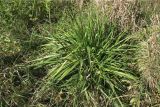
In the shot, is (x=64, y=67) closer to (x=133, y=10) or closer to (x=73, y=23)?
(x=73, y=23)

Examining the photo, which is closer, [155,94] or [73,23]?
[155,94]

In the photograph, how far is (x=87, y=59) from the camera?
4848mm

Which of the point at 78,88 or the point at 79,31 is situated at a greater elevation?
the point at 79,31

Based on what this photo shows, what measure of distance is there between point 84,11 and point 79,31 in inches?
27.9

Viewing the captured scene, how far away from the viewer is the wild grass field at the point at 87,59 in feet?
15.2

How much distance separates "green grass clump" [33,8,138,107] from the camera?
15.2 feet

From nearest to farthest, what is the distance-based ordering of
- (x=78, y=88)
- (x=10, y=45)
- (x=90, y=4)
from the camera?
(x=78, y=88)
(x=10, y=45)
(x=90, y=4)

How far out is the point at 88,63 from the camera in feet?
15.9

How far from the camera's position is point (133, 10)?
5.40 m

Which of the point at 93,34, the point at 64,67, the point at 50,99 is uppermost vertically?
the point at 93,34

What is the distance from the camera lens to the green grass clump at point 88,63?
182 inches

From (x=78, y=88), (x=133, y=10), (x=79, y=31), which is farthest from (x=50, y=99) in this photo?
(x=133, y=10)

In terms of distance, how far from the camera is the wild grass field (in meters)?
4.64

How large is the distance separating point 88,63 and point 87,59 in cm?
5
